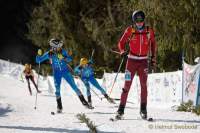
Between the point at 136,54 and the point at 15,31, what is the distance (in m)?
39.7

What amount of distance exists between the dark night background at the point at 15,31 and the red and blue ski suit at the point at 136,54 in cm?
3675

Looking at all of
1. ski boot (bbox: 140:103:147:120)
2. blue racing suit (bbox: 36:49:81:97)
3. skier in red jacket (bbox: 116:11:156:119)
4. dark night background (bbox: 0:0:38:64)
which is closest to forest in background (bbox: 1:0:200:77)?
dark night background (bbox: 0:0:38:64)

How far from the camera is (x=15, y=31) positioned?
47.3m

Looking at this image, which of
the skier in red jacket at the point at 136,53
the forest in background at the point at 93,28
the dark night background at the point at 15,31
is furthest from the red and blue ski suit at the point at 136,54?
the dark night background at the point at 15,31

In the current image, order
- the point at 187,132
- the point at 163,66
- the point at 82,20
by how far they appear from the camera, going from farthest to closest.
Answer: the point at 82,20
the point at 163,66
the point at 187,132

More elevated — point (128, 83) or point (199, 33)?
point (199, 33)

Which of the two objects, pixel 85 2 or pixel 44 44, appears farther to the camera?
pixel 44 44

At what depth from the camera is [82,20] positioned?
34.9 metres

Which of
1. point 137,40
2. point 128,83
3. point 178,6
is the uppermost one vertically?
point 178,6

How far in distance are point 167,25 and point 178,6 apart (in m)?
1.00

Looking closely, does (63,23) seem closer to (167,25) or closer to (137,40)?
(167,25)

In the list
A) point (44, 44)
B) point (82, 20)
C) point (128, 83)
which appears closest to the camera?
point (128, 83)

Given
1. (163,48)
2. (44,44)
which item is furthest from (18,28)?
(163,48)

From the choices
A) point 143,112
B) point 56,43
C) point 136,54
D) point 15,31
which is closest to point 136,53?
point 136,54
